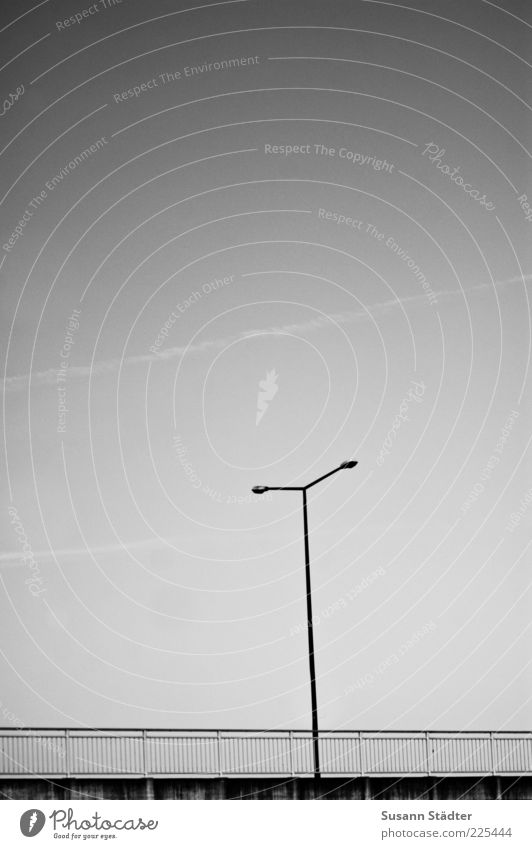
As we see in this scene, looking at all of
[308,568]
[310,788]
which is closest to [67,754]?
[310,788]

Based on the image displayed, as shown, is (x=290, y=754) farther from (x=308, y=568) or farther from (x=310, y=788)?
(x=308, y=568)

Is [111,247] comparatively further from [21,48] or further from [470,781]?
[470,781]

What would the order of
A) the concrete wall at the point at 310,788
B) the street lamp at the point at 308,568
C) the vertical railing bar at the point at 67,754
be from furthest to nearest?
the street lamp at the point at 308,568 → the concrete wall at the point at 310,788 → the vertical railing bar at the point at 67,754
